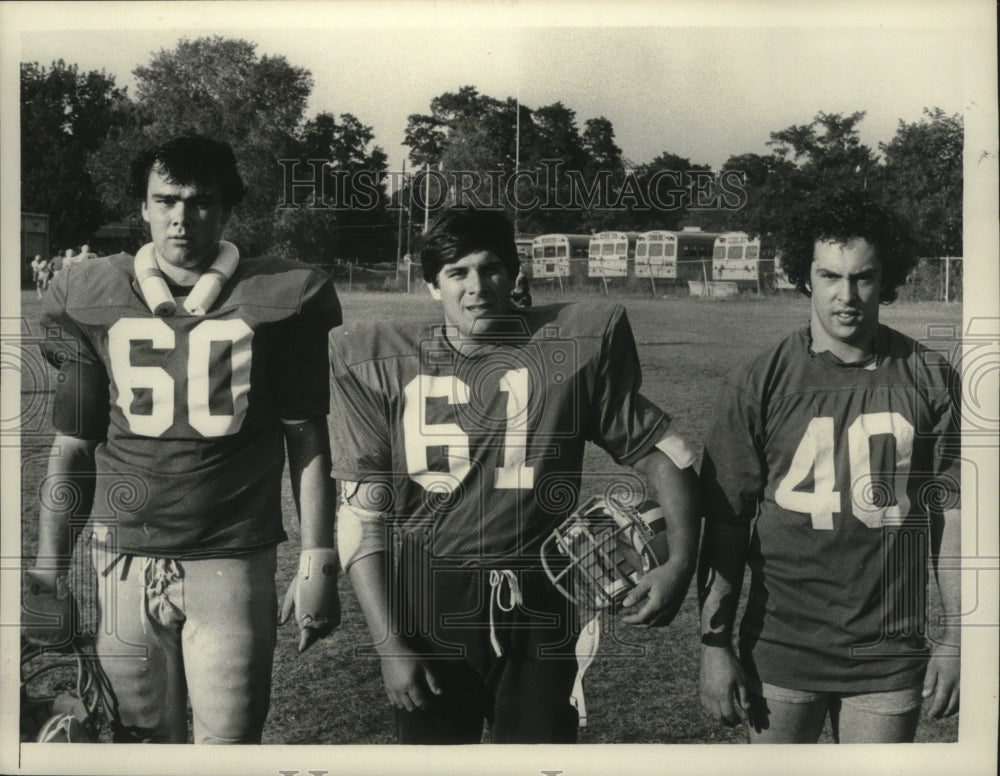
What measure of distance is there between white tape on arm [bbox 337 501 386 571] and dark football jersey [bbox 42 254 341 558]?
181mm

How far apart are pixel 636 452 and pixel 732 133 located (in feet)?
3.11

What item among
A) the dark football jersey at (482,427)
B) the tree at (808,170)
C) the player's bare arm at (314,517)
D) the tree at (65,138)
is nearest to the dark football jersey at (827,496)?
the dark football jersey at (482,427)

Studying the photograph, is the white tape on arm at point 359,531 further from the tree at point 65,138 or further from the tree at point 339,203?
the tree at point 65,138

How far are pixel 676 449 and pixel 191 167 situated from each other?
4.82 ft

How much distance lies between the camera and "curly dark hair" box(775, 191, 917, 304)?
8.74 feet

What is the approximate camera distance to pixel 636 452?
259 cm

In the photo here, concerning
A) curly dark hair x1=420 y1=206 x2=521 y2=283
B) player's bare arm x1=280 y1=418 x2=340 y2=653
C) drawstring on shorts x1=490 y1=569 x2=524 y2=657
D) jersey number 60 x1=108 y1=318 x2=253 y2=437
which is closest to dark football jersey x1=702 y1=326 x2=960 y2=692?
drawstring on shorts x1=490 y1=569 x2=524 y2=657

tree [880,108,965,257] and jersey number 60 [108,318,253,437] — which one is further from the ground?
tree [880,108,965,257]

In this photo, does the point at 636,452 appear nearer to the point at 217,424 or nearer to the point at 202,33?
the point at 217,424

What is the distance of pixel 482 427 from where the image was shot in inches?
104

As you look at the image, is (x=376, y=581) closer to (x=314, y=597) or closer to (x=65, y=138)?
(x=314, y=597)

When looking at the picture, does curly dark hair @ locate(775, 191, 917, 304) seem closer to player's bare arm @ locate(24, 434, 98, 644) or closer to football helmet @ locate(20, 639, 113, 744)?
player's bare arm @ locate(24, 434, 98, 644)

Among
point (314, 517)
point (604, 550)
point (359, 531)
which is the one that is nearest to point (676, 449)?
point (604, 550)

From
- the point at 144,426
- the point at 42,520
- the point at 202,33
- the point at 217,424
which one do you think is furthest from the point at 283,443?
the point at 202,33
